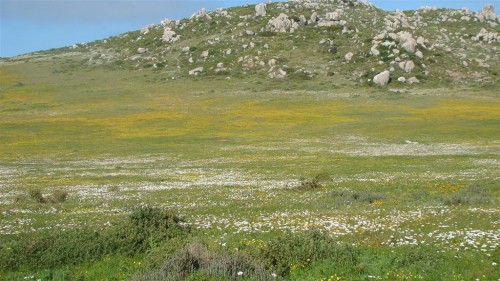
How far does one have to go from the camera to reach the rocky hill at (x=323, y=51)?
140625mm

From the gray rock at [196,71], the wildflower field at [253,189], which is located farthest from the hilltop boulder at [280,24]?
the wildflower field at [253,189]

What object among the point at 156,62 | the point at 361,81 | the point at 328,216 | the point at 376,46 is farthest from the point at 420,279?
the point at 156,62

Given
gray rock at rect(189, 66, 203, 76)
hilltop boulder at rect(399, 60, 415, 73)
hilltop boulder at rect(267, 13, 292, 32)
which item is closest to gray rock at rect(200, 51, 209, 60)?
gray rock at rect(189, 66, 203, 76)

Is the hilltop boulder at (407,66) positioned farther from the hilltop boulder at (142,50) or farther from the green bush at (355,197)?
the green bush at (355,197)

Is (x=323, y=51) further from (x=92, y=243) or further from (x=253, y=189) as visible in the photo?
(x=92, y=243)

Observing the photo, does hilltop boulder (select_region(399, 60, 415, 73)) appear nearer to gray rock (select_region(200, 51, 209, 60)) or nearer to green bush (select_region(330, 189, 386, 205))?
gray rock (select_region(200, 51, 209, 60))

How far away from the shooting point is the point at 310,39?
17200 centimetres

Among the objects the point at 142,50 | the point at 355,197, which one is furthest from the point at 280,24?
the point at 355,197

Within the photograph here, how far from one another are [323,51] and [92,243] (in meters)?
150

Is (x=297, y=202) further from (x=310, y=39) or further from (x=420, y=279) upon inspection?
(x=310, y=39)

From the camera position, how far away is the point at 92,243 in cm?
1706

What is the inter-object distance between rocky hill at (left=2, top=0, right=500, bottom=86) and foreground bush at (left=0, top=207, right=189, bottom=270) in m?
120

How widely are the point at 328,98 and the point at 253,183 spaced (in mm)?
85224

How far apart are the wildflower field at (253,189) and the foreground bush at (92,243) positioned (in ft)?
0.17
